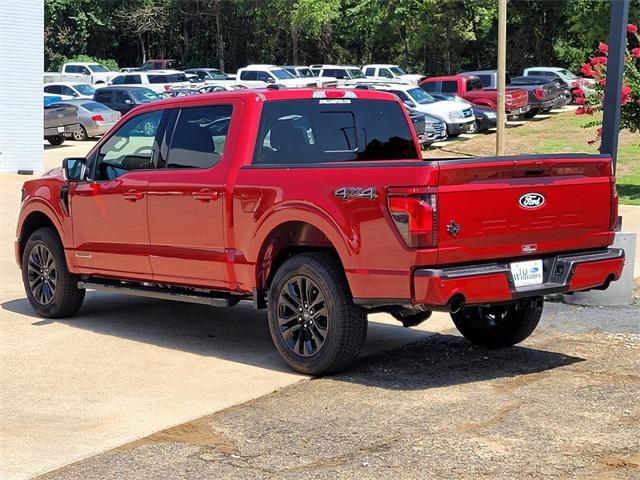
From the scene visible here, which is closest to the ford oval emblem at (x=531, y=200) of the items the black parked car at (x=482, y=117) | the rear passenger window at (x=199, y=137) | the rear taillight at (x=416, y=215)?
the rear taillight at (x=416, y=215)

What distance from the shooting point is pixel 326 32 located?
2511 inches

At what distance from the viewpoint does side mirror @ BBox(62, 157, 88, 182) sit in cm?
932

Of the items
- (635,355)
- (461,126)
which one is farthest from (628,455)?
(461,126)

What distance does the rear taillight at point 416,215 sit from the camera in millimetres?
6730

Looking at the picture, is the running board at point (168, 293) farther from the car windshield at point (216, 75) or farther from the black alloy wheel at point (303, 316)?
the car windshield at point (216, 75)

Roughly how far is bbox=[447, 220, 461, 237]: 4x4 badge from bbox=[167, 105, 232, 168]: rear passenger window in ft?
7.04

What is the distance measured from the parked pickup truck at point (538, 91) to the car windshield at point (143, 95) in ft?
35.3

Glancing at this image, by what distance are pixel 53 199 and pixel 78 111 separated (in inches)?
980

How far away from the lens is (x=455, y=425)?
633 centimetres

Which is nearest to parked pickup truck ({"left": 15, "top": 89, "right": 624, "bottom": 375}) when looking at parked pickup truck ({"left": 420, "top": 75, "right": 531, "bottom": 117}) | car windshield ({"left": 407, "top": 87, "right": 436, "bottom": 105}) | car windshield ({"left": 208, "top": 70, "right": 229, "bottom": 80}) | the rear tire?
the rear tire

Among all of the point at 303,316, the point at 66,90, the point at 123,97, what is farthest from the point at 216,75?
the point at 303,316

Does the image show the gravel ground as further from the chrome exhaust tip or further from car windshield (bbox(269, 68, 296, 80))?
car windshield (bbox(269, 68, 296, 80))

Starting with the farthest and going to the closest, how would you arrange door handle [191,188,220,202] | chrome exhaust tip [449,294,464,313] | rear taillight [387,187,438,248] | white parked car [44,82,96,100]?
white parked car [44,82,96,100], door handle [191,188,220,202], chrome exhaust tip [449,294,464,313], rear taillight [387,187,438,248]

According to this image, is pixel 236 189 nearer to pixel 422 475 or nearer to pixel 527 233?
pixel 527 233
